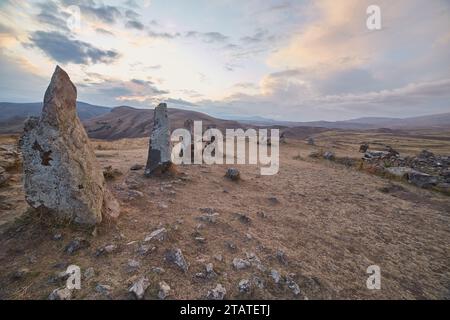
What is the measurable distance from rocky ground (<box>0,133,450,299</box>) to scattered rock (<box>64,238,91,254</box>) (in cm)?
2

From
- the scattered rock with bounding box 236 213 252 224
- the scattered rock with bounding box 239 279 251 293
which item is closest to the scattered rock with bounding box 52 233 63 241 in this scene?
the scattered rock with bounding box 239 279 251 293

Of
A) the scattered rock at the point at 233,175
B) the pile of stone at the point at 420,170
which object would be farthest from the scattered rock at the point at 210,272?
the pile of stone at the point at 420,170

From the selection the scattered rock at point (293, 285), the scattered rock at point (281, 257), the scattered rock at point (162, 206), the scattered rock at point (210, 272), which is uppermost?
the scattered rock at point (162, 206)

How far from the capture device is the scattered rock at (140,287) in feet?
13.7

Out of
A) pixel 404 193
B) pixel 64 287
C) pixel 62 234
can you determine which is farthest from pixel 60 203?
pixel 404 193

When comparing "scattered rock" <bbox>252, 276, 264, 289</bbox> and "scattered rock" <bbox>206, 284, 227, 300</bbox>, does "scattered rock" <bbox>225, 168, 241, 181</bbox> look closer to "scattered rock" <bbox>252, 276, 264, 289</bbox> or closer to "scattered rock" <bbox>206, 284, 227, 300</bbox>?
"scattered rock" <bbox>252, 276, 264, 289</bbox>

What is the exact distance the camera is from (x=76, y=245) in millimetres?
5355

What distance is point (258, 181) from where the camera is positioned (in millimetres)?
13062

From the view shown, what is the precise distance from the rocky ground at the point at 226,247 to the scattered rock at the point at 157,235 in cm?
2

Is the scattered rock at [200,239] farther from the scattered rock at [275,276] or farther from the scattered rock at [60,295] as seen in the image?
the scattered rock at [60,295]

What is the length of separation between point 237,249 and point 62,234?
13.7 ft

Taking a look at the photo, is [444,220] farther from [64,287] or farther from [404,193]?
[64,287]

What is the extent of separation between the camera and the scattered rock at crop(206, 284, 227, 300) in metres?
4.41

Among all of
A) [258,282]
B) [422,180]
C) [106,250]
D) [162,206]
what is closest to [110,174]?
[162,206]
